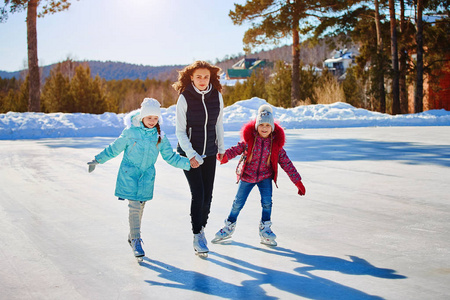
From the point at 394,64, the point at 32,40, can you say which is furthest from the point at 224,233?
the point at 394,64

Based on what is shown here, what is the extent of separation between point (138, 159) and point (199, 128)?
533mm

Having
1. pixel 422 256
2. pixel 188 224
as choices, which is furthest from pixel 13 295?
pixel 422 256

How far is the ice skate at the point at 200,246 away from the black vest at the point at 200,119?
0.63 meters

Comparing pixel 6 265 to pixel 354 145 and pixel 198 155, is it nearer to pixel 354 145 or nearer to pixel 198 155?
pixel 198 155

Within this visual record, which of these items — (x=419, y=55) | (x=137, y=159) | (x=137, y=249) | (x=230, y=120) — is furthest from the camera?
(x=419, y=55)

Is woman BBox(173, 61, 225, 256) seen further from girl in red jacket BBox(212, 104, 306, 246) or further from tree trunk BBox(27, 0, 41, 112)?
tree trunk BBox(27, 0, 41, 112)

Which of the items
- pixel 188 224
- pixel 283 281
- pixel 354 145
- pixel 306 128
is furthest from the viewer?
pixel 306 128

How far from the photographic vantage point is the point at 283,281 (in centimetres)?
317

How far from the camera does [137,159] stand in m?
3.75

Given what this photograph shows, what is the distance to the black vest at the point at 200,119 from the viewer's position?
3938mm

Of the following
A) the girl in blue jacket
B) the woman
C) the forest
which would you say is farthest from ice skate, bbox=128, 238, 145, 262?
the forest

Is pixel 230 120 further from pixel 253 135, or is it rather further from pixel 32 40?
pixel 253 135

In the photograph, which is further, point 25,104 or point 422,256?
point 25,104

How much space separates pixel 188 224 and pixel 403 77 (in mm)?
21218
